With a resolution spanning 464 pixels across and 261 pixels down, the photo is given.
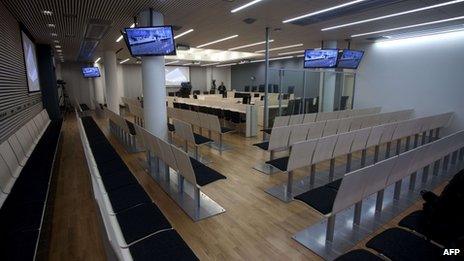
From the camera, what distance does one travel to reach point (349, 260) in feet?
5.56

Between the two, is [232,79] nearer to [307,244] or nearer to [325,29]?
[325,29]

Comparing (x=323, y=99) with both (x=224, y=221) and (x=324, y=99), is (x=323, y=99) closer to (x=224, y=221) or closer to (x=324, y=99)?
(x=324, y=99)

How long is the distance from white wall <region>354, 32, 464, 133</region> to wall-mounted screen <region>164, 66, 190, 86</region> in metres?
14.8

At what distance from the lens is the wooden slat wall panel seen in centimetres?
431

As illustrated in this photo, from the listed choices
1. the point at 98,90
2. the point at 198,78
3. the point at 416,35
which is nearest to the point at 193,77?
the point at 198,78

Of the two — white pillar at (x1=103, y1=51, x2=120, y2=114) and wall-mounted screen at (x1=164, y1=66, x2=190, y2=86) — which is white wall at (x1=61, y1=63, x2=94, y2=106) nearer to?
→ wall-mounted screen at (x1=164, y1=66, x2=190, y2=86)

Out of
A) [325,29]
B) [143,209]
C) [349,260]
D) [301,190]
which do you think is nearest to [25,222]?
[143,209]

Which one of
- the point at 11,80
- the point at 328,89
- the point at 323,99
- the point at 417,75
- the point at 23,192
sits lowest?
the point at 23,192

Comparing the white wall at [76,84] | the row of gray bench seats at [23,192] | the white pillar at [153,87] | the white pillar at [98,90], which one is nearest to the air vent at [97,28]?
the white pillar at [153,87]

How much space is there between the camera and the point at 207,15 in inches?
227

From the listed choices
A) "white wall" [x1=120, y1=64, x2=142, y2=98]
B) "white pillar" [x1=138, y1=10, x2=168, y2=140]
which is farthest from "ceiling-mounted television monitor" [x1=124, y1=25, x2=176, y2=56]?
"white wall" [x1=120, y1=64, x2=142, y2=98]

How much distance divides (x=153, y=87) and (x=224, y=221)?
11.4 ft

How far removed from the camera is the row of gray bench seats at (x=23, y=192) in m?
1.97

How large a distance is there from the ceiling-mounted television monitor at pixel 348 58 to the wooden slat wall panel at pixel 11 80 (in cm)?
833
